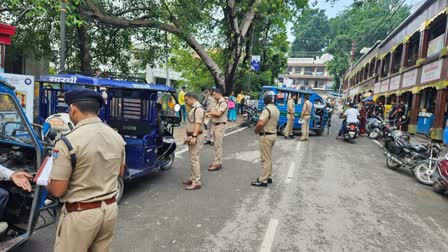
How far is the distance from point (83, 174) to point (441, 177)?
7.16 metres

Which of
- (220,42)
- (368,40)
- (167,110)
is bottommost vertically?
(167,110)

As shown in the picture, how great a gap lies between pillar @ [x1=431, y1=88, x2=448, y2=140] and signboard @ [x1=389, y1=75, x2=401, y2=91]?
7818 mm

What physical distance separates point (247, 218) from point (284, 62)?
3022 centimetres

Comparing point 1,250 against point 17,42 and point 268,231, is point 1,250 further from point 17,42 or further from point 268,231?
point 17,42

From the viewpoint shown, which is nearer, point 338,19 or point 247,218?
point 247,218

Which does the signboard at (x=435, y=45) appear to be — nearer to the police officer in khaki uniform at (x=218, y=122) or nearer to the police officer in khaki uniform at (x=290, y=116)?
the police officer in khaki uniform at (x=290, y=116)

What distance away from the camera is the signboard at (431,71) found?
1525 cm

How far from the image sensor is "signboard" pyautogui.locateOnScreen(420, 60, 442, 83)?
1525 centimetres

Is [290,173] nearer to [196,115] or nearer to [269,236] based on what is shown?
[196,115]

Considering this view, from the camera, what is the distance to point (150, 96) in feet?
21.4

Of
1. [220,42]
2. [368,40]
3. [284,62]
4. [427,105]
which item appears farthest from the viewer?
[368,40]

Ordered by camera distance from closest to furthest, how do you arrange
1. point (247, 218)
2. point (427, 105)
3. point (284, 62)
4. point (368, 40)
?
point (247, 218) < point (427, 105) < point (284, 62) < point (368, 40)

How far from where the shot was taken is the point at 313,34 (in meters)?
82.3

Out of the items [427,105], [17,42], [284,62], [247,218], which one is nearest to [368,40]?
[284,62]
